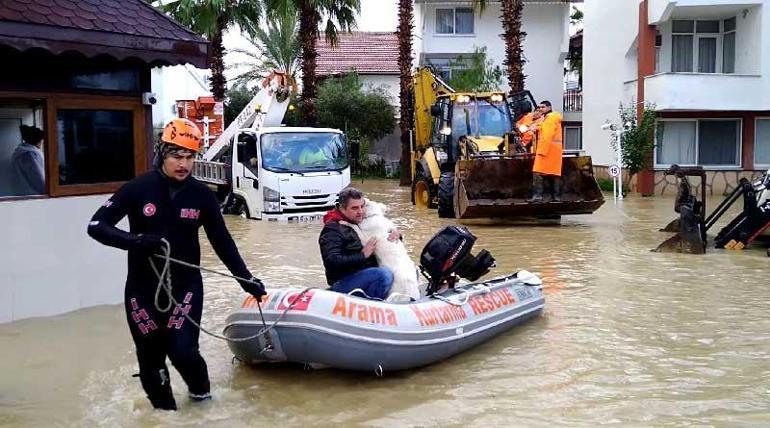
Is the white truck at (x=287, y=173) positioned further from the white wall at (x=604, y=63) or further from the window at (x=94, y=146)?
the white wall at (x=604, y=63)

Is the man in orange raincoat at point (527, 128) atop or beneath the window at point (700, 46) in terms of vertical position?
beneath

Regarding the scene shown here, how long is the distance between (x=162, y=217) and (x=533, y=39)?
30.0 metres

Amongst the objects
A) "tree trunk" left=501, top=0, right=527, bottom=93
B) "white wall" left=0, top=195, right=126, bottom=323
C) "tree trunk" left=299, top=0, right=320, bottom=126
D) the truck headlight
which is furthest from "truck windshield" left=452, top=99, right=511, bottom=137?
"white wall" left=0, top=195, right=126, bottom=323

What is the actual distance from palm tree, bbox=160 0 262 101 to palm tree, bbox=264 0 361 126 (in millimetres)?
766

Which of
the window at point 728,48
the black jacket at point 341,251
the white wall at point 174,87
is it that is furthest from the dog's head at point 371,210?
the white wall at point 174,87

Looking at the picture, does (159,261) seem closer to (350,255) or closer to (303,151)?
(350,255)

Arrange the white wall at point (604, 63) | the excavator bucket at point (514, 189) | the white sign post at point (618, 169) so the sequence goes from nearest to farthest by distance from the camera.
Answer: the excavator bucket at point (514, 189)
the white sign post at point (618, 169)
the white wall at point (604, 63)

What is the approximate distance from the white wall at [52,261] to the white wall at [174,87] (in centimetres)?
2465

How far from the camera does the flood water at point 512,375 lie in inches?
215

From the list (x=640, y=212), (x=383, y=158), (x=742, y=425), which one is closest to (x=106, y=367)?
(x=742, y=425)

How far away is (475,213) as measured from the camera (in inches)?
597

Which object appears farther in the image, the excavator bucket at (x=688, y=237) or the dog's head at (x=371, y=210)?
the excavator bucket at (x=688, y=237)

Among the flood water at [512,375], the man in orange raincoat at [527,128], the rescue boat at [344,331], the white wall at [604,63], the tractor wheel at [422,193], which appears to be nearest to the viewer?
the flood water at [512,375]

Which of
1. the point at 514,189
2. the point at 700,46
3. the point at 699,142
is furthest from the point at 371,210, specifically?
the point at 700,46
